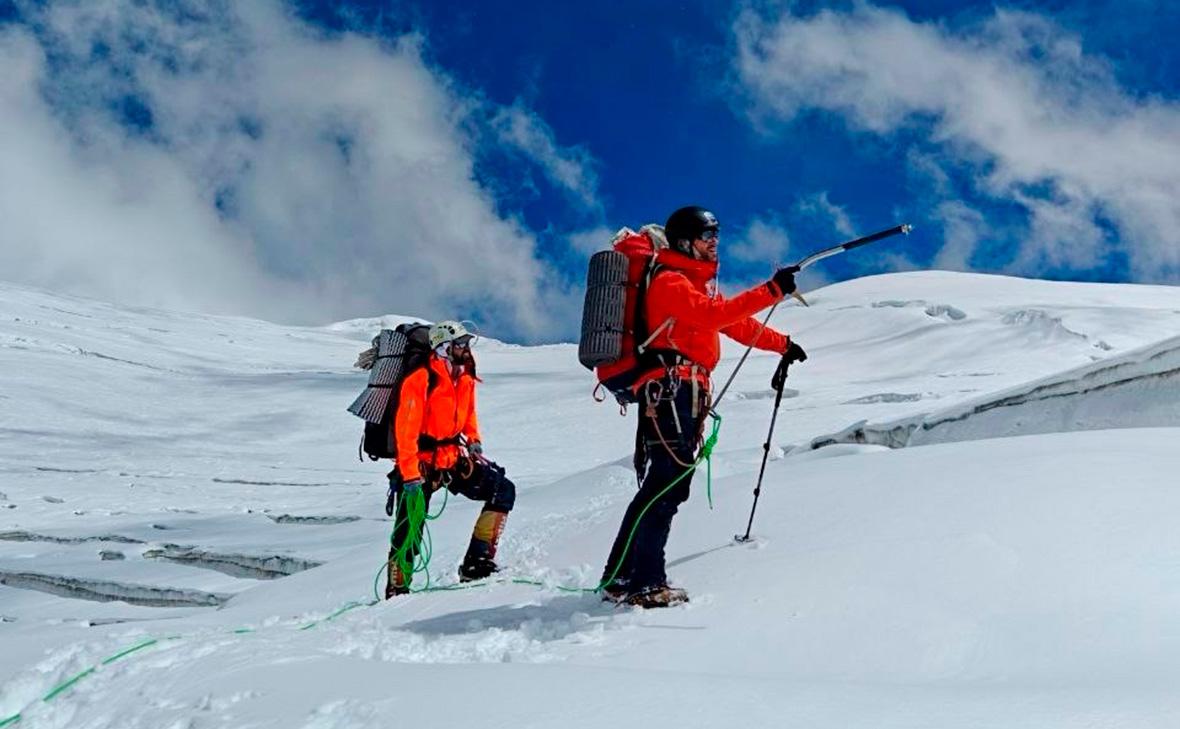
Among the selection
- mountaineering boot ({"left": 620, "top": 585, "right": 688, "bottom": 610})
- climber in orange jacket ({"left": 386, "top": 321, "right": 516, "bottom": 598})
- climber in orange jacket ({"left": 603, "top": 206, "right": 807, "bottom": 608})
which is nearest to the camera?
mountaineering boot ({"left": 620, "top": 585, "right": 688, "bottom": 610})

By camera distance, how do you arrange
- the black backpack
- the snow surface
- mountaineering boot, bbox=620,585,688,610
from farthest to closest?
the black backpack, mountaineering boot, bbox=620,585,688,610, the snow surface

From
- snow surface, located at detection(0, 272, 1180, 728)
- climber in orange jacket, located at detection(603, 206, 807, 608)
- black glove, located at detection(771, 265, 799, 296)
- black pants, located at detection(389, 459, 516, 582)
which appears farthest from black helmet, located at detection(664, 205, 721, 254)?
black pants, located at detection(389, 459, 516, 582)

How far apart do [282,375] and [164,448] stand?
48.6 ft

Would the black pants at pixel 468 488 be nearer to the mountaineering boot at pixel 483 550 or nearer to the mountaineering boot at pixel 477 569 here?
the mountaineering boot at pixel 483 550

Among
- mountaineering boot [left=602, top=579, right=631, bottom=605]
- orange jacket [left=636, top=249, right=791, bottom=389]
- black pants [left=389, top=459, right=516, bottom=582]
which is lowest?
mountaineering boot [left=602, top=579, right=631, bottom=605]

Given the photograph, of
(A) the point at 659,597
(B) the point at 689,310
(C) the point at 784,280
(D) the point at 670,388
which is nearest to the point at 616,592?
(A) the point at 659,597

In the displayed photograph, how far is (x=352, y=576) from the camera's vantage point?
821cm

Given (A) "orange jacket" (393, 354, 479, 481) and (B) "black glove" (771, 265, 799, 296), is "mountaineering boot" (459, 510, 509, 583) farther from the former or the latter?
(B) "black glove" (771, 265, 799, 296)

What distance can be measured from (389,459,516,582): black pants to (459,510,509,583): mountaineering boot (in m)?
0.09

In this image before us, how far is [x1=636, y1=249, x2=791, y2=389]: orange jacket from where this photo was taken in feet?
14.5

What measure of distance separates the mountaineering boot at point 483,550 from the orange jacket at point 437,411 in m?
0.48

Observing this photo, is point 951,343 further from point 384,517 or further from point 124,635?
point 124,635

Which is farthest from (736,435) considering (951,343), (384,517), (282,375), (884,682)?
(282,375)

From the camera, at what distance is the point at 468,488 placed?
687 centimetres
